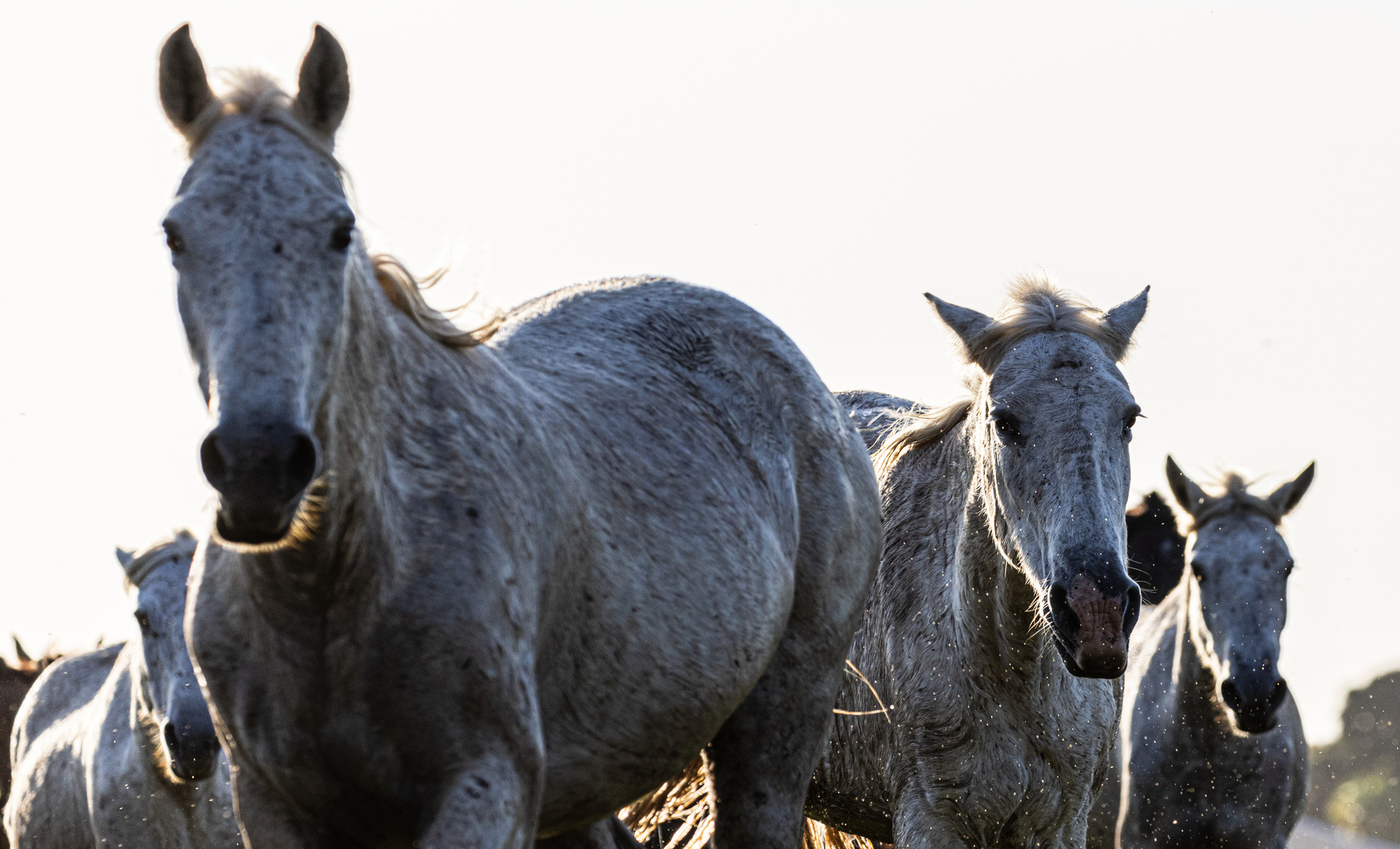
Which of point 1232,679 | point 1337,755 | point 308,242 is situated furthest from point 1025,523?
point 1337,755

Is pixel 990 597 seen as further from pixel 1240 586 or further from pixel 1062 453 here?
pixel 1240 586

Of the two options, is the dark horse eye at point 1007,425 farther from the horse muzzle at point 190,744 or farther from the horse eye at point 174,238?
the horse muzzle at point 190,744

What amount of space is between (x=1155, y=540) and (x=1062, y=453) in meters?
7.03

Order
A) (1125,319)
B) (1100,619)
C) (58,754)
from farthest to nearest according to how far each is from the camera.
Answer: (58,754), (1125,319), (1100,619)

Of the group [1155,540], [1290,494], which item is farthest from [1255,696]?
[1155,540]

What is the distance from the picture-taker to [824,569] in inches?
162

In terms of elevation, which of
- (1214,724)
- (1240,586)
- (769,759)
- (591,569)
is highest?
(591,569)

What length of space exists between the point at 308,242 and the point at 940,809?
374cm

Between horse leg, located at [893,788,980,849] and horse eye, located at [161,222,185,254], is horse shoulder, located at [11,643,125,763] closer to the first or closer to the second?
horse leg, located at [893,788,980,849]

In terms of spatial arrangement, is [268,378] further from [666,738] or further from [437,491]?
[666,738]

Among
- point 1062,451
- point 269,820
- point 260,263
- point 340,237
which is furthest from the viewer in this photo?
point 1062,451

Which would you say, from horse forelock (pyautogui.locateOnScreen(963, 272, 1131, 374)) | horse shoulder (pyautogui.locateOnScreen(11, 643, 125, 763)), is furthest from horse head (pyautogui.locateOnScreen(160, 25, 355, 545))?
horse shoulder (pyautogui.locateOnScreen(11, 643, 125, 763))

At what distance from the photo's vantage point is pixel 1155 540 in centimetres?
1138

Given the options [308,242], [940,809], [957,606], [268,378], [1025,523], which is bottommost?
[940,809]
